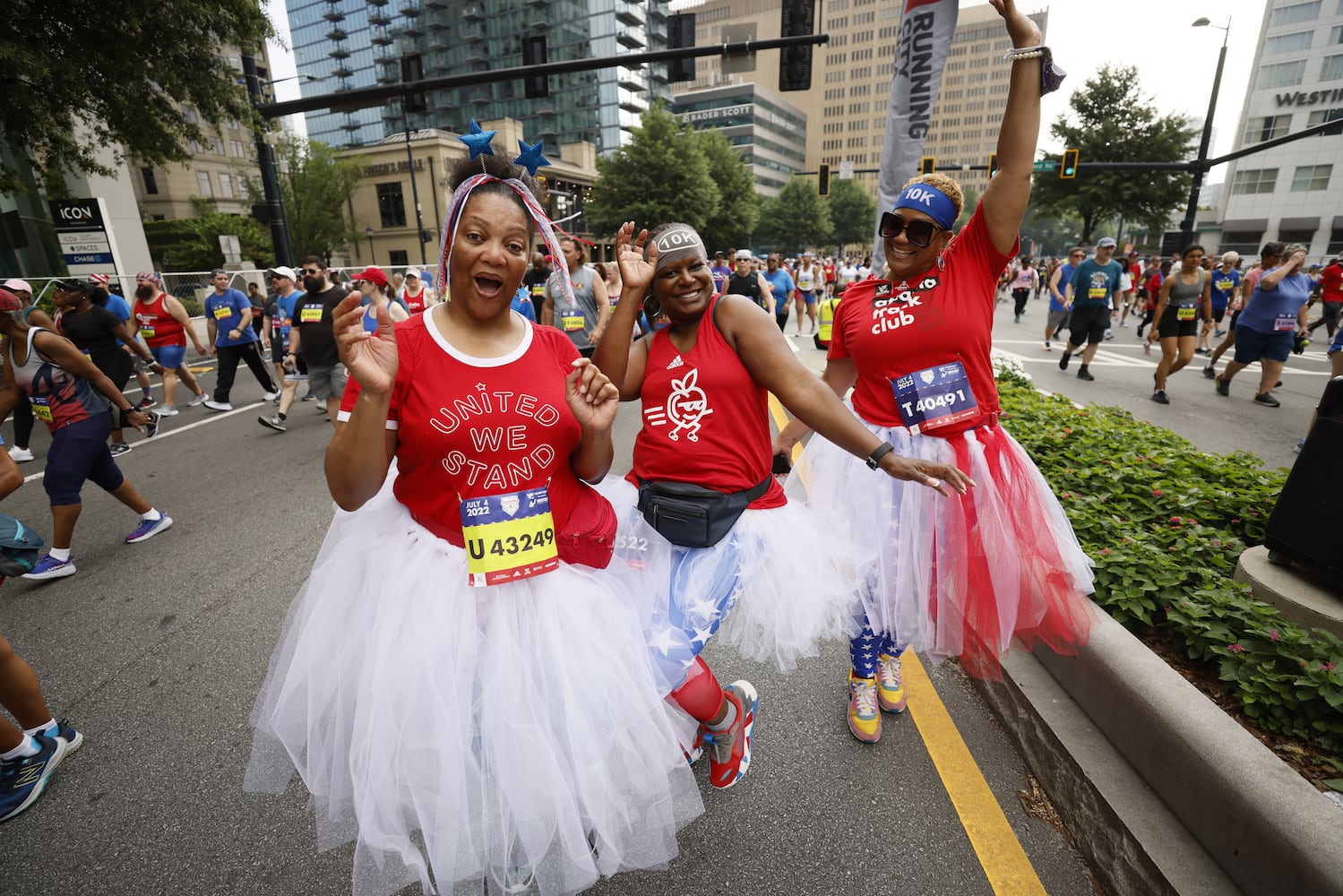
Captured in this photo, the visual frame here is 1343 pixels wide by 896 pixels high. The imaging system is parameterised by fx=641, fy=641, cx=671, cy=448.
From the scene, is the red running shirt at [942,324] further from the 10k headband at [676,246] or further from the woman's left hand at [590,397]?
the woman's left hand at [590,397]

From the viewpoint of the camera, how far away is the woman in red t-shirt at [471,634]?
169cm

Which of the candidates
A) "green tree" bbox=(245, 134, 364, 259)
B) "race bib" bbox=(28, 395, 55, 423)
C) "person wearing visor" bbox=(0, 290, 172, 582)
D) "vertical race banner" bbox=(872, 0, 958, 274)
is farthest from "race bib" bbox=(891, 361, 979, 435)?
"green tree" bbox=(245, 134, 364, 259)

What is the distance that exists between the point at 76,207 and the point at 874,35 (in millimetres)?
137558

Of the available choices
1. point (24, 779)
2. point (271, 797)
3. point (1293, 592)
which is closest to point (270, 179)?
point (24, 779)

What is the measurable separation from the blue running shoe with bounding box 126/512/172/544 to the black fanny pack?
5.14 m

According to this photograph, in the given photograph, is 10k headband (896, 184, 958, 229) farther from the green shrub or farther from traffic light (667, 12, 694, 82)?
traffic light (667, 12, 694, 82)

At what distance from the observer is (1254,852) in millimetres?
1780

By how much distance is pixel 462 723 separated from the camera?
5.57 feet

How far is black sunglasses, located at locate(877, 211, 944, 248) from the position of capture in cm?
263

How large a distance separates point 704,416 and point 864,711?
157cm

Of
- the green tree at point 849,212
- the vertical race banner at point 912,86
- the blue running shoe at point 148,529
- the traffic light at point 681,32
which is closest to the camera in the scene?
the vertical race banner at point 912,86

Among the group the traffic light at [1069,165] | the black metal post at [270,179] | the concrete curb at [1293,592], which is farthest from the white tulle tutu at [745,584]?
the traffic light at [1069,165]

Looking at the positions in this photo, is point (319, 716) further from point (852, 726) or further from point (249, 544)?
point (249, 544)

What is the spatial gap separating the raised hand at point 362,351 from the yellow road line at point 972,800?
2.46m
